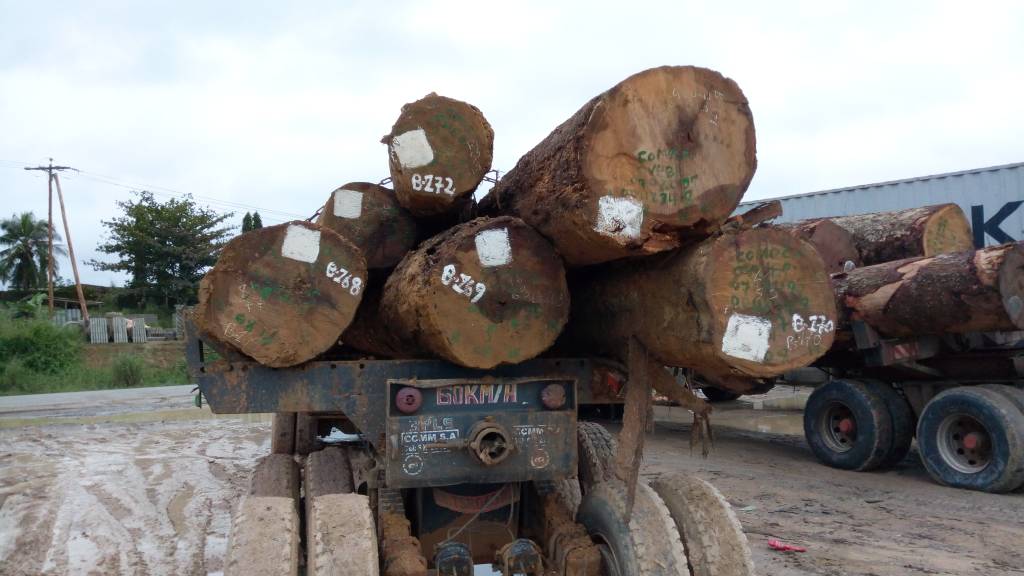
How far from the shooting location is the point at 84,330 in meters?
34.8

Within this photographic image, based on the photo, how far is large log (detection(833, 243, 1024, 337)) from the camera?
285 inches

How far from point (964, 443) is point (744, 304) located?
615 cm

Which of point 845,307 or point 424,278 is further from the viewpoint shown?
point 845,307

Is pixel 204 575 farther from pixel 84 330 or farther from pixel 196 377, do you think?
pixel 84 330

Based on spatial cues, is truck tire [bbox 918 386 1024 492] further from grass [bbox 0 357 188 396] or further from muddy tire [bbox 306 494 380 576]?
grass [bbox 0 357 188 396]

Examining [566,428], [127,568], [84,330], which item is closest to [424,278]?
[566,428]

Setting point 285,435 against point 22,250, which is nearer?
point 285,435

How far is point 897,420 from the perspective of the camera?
8.84 metres

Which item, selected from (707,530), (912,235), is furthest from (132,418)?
(707,530)

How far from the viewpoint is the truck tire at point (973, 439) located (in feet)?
24.6

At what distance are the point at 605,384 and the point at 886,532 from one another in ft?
12.2

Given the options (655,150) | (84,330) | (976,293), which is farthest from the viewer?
(84,330)

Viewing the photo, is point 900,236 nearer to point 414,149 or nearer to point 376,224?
point 376,224

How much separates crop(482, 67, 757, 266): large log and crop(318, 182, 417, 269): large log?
5.04 feet
